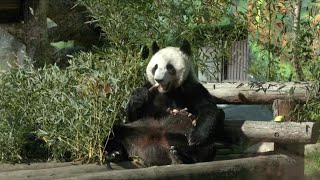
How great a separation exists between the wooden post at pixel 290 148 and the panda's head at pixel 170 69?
31.7 inches

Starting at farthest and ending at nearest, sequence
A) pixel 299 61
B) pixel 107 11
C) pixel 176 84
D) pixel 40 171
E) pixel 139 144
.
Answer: pixel 107 11
pixel 299 61
pixel 176 84
pixel 139 144
pixel 40 171

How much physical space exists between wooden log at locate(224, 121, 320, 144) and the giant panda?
24cm

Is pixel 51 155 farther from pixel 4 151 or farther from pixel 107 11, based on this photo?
pixel 107 11

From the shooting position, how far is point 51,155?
5184 millimetres

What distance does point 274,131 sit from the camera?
17.1 feet

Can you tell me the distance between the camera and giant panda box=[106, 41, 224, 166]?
4.96 meters

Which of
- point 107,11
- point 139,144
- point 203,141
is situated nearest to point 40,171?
point 139,144

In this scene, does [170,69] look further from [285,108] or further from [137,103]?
[285,108]

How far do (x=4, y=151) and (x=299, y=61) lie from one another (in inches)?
133

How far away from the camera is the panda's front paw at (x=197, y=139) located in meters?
4.90

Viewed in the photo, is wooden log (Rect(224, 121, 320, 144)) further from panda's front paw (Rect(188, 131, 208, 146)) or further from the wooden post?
panda's front paw (Rect(188, 131, 208, 146))

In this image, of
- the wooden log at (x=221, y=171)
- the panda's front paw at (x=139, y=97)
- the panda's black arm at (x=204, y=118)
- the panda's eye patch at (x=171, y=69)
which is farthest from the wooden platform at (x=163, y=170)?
the panda's eye patch at (x=171, y=69)

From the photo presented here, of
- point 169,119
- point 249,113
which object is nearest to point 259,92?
point 169,119

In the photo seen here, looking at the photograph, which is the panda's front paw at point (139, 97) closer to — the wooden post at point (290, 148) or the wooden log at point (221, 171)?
the wooden log at point (221, 171)
